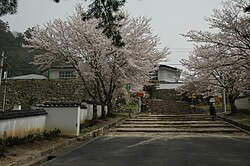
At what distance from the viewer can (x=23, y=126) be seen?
1038cm

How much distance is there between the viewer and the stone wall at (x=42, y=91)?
1390 inches

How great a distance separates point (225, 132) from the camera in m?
16.1

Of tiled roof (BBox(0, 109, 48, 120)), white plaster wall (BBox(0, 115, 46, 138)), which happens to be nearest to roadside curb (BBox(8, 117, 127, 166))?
white plaster wall (BBox(0, 115, 46, 138))

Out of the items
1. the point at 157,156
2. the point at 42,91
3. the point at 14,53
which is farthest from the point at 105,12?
the point at 14,53

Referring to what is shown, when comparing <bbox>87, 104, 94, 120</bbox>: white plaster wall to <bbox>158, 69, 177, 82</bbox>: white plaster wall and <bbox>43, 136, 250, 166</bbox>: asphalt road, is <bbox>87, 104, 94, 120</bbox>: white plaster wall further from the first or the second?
<bbox>158, 69, 177, 82</bbox>: white plaster wall

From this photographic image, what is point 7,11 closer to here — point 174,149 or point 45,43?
point 174,149

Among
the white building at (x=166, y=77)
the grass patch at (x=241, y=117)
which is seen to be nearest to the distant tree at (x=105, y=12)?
the grass patch at (x=241, y=117)

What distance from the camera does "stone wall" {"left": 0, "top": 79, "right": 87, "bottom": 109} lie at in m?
35.3

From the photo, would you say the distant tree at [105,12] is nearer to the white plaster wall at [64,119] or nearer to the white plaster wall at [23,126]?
the white plaster wall at [23,126]

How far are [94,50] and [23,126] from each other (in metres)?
9.82

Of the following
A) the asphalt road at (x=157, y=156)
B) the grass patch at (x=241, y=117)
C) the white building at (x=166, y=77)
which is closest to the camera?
the asphalt road at (x=157, y=156)

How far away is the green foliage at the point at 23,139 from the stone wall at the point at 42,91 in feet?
76.1

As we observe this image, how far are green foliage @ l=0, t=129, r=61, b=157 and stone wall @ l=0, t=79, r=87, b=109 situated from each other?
23.2 m

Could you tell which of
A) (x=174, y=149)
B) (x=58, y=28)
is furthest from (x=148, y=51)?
(x=174, y=149)
